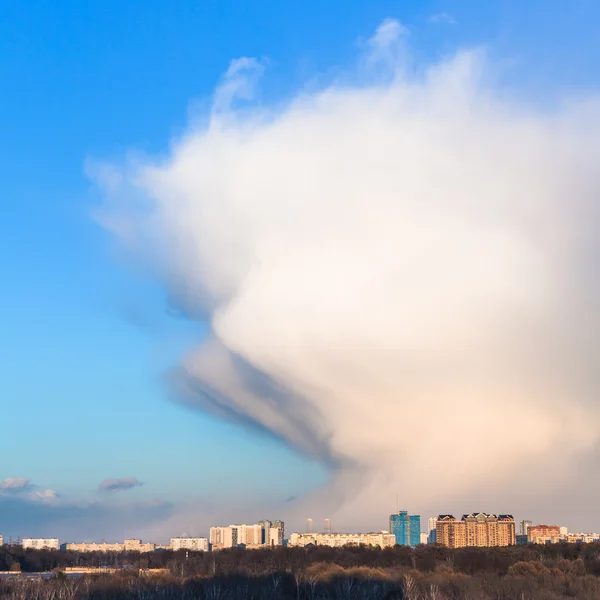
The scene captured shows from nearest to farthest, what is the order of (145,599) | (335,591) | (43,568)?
1. (145,599)
2. (335,591)
3. (43,568)

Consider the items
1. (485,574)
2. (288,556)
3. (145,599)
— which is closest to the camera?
(145,599)

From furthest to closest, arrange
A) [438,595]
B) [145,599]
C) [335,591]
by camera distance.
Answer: [335,591] → [438,595] → [145,599]

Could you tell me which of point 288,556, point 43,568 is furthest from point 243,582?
point 43,568

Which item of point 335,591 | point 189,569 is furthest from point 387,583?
point 189,569

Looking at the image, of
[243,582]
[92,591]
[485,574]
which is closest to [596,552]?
[485,574]

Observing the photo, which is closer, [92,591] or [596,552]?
[92,591]

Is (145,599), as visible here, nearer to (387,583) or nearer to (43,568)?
(387,583)

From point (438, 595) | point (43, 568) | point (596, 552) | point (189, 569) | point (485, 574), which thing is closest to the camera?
point (438, 595)

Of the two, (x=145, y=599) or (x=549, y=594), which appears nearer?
(x=145, y=599)

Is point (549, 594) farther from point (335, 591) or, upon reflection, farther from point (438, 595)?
point (335, 591)
